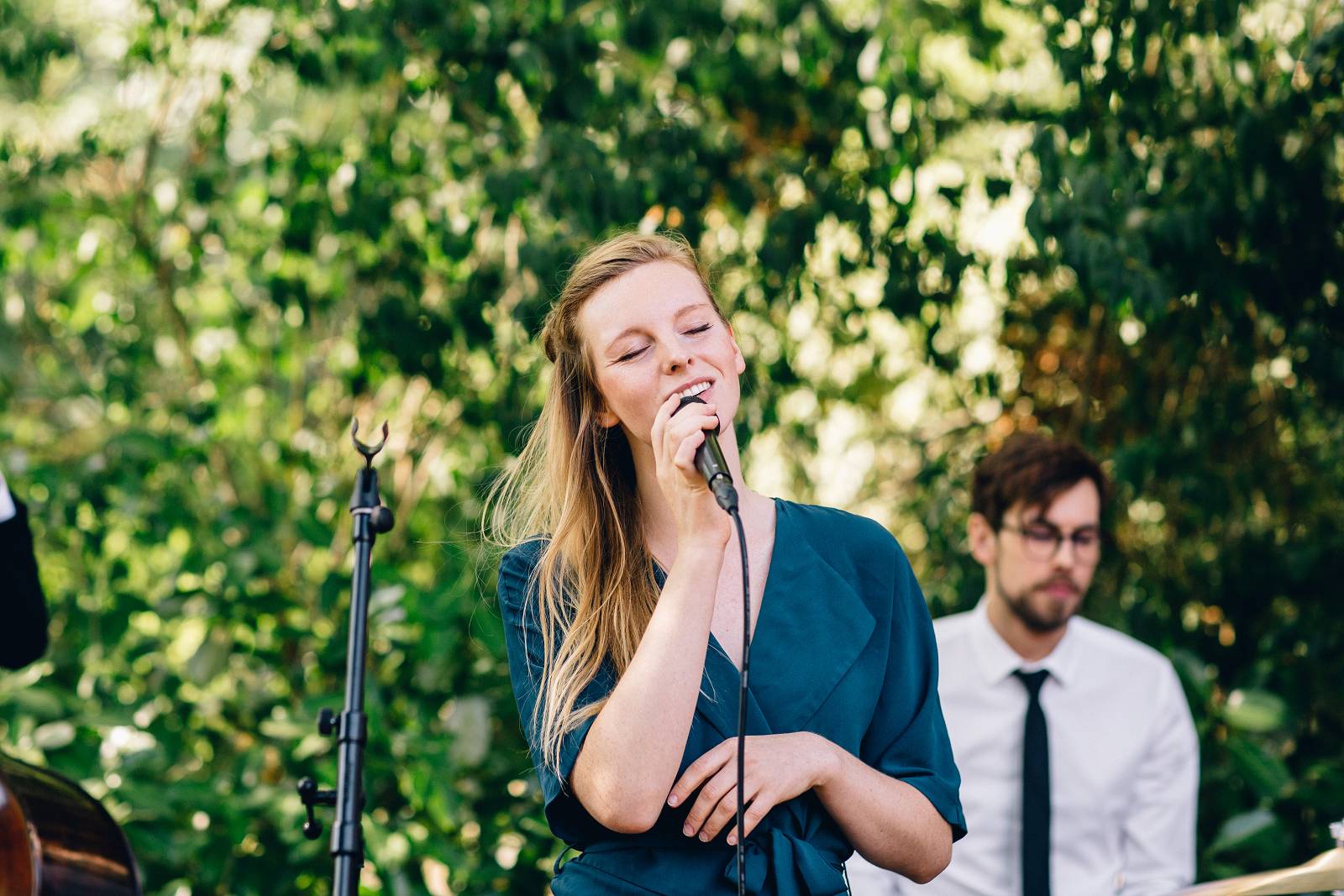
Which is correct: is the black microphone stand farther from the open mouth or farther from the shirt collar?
the shirt collar

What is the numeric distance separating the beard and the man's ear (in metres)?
0.12

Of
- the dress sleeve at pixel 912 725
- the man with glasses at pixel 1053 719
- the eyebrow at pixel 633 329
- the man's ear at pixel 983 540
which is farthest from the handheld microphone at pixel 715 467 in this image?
the man's ear at pixel 983 540

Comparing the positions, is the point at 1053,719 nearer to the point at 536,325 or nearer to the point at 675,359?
the point at 536,325

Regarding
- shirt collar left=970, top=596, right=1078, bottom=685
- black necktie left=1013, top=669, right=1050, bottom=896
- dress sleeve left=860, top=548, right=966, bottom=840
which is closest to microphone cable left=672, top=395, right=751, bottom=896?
dress sleeve left=860, top=548, right=966, bottom=840

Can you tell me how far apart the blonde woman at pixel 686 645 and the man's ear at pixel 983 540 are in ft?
4.62

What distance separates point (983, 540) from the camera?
3.12m

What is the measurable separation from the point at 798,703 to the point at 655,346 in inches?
18.1

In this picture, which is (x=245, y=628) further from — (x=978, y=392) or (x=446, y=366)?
(x=978, y=392)

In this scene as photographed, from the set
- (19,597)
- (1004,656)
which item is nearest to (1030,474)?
(1004,656)

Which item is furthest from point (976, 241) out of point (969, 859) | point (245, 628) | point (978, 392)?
point (245, 628)

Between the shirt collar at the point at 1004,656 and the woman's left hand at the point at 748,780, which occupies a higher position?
the woman's left hand at the point at 748,780

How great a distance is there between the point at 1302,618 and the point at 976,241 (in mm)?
1378

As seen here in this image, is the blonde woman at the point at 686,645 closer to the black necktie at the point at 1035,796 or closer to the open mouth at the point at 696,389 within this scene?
the open mouth at the point at 696,389

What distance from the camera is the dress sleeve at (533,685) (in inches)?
60.2
